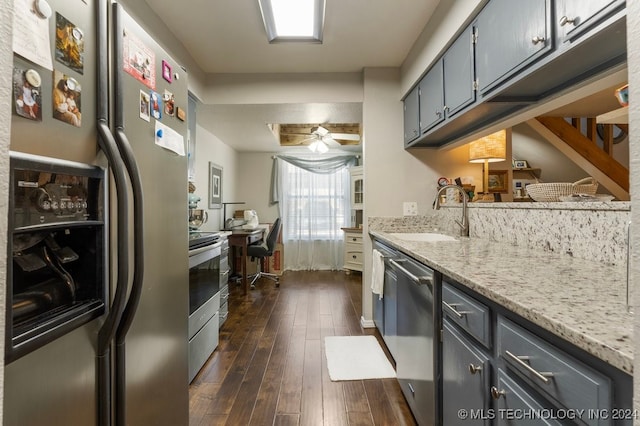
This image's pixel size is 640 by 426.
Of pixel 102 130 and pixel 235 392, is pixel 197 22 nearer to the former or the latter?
pixel 102 130

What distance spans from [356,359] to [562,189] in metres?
1.68

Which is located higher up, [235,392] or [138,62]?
[138,62]

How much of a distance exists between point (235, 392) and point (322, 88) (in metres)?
2.60

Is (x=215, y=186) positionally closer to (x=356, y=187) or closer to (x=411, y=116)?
(x=356, y=187)

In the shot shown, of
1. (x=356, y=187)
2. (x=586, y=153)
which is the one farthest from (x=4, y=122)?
(x=356, y=187)

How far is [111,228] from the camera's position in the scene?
0.83 metres

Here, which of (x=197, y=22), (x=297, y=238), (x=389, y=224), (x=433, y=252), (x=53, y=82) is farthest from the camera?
(x=297, y=238)

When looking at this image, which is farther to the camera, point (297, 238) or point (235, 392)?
point (297, 238)

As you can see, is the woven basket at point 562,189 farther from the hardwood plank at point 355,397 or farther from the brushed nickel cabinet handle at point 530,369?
the hardwood plank at point 355,397

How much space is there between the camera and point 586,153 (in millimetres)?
3023

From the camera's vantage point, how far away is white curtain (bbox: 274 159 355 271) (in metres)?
5.59

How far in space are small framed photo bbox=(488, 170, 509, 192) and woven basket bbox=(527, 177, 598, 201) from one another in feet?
3.71

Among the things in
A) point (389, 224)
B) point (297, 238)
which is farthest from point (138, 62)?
point (297, 238)

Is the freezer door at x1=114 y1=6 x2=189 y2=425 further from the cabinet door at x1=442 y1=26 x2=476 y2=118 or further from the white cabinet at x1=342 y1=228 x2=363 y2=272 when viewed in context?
the white cabinet at x1=342 y1=228 x2=363 y2=272
